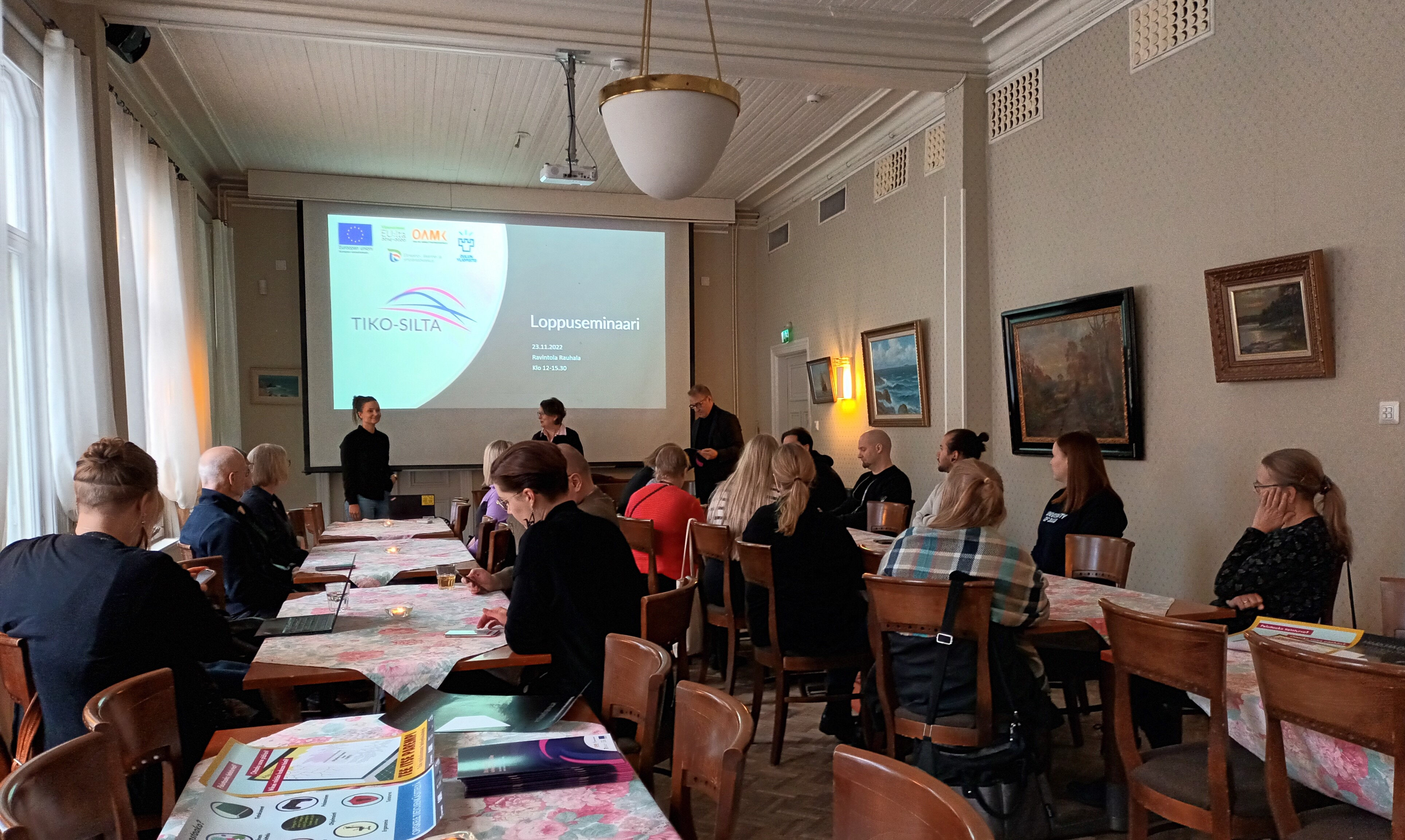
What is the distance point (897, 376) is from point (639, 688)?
607cm

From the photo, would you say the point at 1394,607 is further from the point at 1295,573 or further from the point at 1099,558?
the point at 1099,558

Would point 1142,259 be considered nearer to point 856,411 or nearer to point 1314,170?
point 1314,170

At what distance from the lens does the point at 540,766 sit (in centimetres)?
168

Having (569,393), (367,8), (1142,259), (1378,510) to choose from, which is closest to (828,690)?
(1378,510)

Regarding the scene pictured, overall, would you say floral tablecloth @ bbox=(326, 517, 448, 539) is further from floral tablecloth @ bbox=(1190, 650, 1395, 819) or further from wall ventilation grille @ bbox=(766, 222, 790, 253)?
wall ventilation grille @ bbox=(766, 222, 790, 253)

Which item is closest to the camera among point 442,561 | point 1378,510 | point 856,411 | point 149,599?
point 149,599

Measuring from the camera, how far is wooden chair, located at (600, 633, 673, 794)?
77.4 inches

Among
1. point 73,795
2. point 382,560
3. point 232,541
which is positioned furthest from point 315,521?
point 73,795

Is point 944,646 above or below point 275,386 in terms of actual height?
below

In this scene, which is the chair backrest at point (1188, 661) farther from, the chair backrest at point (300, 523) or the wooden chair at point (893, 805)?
the chair backrest at point (300, 523)

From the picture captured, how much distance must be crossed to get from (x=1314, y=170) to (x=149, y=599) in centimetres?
470

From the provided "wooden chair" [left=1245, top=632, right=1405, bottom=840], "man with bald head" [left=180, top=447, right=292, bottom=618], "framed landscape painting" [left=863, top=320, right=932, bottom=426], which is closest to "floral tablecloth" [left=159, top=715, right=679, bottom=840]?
"wooden chair" [left=1245, top=632, right=1405, bottom=840]

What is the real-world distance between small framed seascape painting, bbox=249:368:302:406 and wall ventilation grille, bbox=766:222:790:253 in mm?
5219

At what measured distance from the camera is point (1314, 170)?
4133 millimetres
